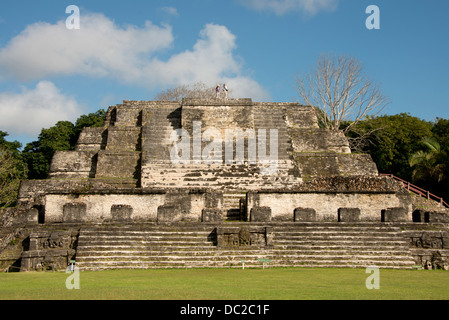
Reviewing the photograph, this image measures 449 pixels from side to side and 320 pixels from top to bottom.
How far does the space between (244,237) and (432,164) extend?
12.6 meters

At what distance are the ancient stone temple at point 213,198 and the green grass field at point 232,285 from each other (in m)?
1.12

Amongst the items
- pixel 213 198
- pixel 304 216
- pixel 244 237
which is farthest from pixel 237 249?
pixel 213 198

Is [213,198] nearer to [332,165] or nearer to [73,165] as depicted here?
[332,165]

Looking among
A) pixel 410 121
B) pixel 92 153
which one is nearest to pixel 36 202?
pixel 92 153

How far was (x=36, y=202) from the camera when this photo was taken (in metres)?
15.4

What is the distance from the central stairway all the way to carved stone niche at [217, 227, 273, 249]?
152 mm

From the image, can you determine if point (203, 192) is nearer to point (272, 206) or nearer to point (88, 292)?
point (272, 206)

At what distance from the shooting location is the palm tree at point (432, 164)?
2116 cm

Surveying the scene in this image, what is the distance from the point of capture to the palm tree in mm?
21156

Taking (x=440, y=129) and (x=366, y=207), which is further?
(x=440, y=129)

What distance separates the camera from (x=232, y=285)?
8070 millimetres

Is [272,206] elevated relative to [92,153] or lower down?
lower down

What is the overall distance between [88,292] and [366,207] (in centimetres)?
978

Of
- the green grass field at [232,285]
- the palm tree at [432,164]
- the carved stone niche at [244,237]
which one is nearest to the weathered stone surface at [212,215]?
the carved stone niche at [244,237]
